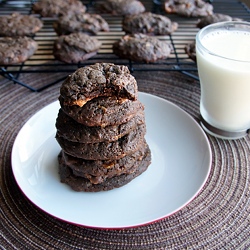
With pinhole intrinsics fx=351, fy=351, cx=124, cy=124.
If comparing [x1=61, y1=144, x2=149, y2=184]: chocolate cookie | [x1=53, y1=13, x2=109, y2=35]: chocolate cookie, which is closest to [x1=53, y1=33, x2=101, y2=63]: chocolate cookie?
[x1=53, y1=13, x2=109, y2=35]: chocolate cookie

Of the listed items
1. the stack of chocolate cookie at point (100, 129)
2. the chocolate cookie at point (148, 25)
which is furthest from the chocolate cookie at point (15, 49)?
the stack of chocolate cookie at point (100, 129)

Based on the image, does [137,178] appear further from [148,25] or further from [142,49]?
[148,25]

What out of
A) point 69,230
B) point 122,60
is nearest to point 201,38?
point 122,60

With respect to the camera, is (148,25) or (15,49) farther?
(148,25)

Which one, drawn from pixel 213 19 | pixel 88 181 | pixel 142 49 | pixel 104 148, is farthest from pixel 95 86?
pixel 213 19

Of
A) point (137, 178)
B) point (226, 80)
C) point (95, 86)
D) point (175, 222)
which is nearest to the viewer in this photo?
point (95, 86)

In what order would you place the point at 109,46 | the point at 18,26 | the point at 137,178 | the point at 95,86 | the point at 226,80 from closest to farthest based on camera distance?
1. the point at 95,86
2. the point at 137,178
3. the point at 226,80
4. the point at 18,26
5. the point at 109,46

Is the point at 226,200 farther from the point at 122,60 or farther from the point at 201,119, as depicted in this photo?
the point at 122,60
